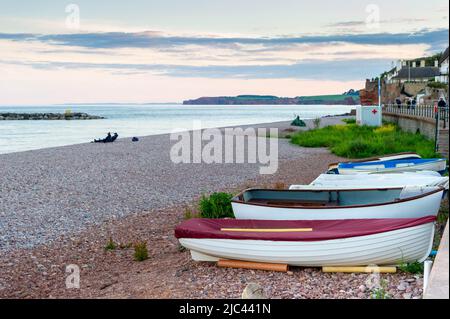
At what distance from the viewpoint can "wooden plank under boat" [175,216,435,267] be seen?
7.96m

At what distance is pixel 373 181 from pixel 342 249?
4.53 m

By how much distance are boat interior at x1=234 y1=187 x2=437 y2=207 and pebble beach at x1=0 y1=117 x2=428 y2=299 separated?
1.82 metres

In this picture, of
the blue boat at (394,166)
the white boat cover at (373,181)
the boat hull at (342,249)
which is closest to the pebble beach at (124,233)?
the boat hull at (342,249)

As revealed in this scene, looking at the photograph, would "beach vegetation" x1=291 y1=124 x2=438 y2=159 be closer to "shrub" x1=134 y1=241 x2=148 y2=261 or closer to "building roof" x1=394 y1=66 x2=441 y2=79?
"shrub" x1=134 y1=241 x2=148 y2=261

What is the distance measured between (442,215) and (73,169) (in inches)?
625

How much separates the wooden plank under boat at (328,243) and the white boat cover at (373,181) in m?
3.30

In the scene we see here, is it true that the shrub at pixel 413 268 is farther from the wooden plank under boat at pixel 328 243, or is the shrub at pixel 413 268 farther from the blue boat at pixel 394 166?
the blue boat at pixel 394 166

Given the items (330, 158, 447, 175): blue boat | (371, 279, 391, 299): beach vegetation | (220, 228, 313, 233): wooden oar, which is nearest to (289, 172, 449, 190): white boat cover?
(330, 158, 447, 175): blue boat

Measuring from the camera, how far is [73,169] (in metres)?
23.6

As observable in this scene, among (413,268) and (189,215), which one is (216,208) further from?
(413,268)

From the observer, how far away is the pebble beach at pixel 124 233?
793 centimetres

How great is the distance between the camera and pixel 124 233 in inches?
475

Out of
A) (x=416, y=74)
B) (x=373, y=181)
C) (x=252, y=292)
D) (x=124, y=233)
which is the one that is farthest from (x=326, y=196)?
(x=416, y=74)
